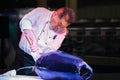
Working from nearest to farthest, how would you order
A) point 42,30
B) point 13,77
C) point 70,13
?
point 70,13
point 42,30
point 13,77

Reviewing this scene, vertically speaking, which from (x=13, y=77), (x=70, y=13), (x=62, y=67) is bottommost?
(x=13, y=77)

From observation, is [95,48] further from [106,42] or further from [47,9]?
[47,9]

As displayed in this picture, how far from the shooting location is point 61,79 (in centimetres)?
595

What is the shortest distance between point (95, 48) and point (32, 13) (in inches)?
37.7

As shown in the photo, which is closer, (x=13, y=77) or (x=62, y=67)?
(x=62, y=67)

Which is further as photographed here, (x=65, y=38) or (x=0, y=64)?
(x=0, y=64)

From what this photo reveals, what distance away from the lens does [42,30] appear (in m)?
5.96

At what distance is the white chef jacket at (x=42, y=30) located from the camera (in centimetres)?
590

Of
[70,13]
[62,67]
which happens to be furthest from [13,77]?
[70,13]

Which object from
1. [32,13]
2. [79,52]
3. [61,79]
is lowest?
[61,79]

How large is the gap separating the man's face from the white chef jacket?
0.17 ft

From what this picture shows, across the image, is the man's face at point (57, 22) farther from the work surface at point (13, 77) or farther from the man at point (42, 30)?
the work surface at point (13, 77)

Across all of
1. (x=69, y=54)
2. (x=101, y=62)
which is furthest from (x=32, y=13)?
(x=101, y=62)

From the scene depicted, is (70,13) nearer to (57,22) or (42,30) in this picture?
(57,22)
